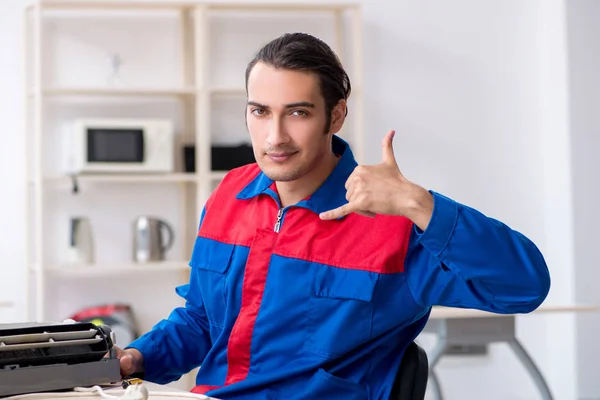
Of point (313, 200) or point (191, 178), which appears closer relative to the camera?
point (313, 200)

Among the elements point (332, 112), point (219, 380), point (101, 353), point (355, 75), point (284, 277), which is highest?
point (355, 75)

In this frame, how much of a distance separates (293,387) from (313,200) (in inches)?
15.4

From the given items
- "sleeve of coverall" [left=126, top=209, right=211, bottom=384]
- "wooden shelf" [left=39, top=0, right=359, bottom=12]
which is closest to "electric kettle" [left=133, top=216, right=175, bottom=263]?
"wooden shelf" [left=39, top=0, right=359, bottom=12]

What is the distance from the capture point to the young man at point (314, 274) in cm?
164

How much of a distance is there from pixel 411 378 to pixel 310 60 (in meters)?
0.69

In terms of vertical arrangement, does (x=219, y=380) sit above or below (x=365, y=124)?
below

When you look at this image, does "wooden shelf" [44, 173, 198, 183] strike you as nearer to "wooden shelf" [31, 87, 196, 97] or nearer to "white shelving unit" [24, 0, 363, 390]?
"white shelving unit" [24, 0, 363, 390]

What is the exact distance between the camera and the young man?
5.38ft

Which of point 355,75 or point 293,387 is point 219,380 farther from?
point 355,75

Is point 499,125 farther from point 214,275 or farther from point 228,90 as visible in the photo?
point 214,275

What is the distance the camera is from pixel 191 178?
15.5ft

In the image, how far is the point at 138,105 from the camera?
504 cm

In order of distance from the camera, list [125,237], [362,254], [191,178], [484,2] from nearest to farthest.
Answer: [362,254], [191,178], [125,237], [484,2]

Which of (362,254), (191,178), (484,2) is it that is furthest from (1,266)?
(362,254)
